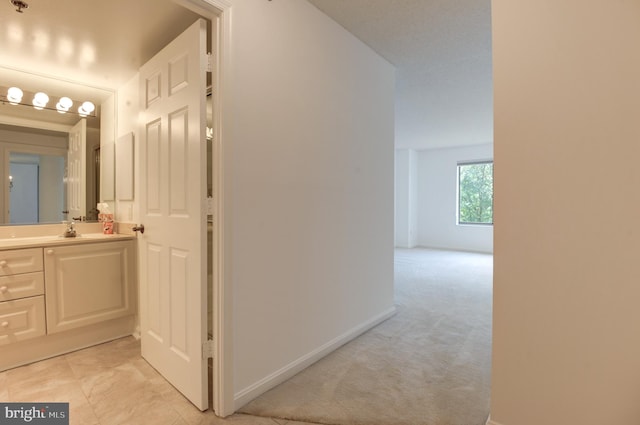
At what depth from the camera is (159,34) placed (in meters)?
2.20

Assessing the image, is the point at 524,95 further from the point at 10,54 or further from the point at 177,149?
the point at 10,54

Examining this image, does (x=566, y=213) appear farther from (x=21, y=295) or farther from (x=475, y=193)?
(x=475, y=193)

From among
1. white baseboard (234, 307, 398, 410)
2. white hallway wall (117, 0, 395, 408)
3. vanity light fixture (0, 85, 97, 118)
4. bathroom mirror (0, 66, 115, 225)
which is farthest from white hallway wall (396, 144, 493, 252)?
vanity light fixture (0, 85, 97, 118)

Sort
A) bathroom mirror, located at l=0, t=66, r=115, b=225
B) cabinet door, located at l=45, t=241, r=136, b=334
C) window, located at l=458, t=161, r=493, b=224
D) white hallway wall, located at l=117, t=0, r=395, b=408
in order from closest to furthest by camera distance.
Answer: white hallway wall, located at l=117, t=0, r=395, b=408 → cabinet door, located at l=45, t=241, r=136, b=334 → bathroom mirror, located at l=0, t=66, r=115, b=225 → window, located at l=458, t=161, r=493, b=224

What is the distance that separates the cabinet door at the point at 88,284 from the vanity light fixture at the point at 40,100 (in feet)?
4.47

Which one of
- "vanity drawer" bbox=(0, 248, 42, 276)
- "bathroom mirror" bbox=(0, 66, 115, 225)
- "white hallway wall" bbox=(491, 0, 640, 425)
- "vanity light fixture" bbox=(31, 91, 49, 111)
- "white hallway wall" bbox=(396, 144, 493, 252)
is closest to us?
"white hallway wall" bbox=(491, 0, 640, 425)

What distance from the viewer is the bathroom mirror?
2.58 metres

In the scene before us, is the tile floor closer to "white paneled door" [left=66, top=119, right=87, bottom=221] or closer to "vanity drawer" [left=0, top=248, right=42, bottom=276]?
"vanity drawer" [left=0, top=248, right=42, bottom=276]

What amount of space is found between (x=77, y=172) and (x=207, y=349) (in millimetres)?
2343

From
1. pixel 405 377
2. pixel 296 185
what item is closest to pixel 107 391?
pixel 296 185

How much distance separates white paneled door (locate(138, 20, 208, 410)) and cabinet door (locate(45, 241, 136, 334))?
24.4 inches

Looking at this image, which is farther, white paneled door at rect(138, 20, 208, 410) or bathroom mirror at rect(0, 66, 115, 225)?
bathroom mirror at rect(0, 66, 115, 225)

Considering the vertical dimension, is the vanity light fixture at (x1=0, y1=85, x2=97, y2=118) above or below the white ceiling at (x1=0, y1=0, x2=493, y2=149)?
below

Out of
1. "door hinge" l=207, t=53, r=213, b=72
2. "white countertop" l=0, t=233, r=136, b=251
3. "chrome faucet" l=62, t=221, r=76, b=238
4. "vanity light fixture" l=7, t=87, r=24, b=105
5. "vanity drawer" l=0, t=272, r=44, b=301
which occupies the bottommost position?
"vanity drawer" l=0, t=272, r=44, b=301
